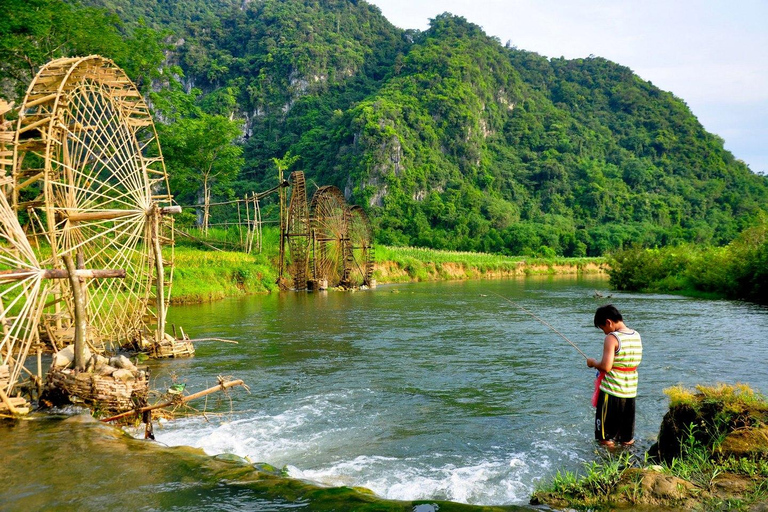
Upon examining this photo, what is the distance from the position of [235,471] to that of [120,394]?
138 inches

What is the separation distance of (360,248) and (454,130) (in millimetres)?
79478

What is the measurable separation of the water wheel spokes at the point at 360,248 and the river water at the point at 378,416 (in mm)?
24083

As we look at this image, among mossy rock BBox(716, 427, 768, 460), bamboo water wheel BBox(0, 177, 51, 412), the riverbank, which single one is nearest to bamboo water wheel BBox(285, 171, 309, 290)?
the riverbank

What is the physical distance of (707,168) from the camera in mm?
127938

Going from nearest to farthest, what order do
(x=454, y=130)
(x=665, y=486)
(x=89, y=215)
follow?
(x=665, y=486) < (x=89, y=215) < (x=454, y=130)

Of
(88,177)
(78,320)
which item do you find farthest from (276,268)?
(78,320)

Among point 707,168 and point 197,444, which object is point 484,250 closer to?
point 707,168

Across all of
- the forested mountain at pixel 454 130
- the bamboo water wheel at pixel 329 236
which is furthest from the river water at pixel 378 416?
the forested mountain at pixel 454 130

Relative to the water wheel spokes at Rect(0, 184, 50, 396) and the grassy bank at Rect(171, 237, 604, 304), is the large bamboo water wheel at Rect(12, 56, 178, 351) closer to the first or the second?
the water wheel spokes at Rect(0, 184, 50, 396)

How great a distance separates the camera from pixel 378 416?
10.2 meters

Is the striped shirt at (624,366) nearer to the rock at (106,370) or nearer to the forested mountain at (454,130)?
the rock at (106,370)

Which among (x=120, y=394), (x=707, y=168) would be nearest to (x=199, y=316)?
(x=120, y=394)

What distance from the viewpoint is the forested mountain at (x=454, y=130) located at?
340ft

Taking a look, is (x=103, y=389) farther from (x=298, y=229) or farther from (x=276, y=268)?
(x=276, y=268)
